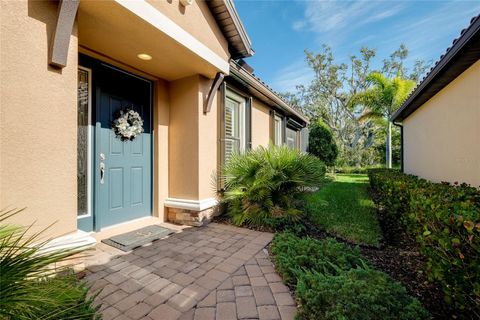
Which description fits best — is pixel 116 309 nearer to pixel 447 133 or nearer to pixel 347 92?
pixel 447 133

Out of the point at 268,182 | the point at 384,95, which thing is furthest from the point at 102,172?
the point at 384,95

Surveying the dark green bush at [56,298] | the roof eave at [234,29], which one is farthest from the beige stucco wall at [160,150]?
the dark green bush at [56,298]

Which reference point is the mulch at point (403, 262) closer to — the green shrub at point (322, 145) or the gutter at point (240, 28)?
the gutter at point (240, 28)

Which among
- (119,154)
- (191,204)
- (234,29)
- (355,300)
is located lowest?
(355,300)

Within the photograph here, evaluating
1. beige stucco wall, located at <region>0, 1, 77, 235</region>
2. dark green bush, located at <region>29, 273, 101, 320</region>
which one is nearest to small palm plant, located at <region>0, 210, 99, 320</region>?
dark green bush, located at <region>29, 273, 101, 320</region>

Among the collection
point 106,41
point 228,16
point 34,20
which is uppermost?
point 228,16

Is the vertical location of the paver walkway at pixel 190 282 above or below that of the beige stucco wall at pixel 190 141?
below

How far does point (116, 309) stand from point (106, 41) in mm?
3428

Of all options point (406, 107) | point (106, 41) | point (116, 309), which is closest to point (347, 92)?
point (406, 107)

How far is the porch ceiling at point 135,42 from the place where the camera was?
9.10ft

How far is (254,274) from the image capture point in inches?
106

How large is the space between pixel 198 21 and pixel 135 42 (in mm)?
1274

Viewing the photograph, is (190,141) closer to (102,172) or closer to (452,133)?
(102,172)

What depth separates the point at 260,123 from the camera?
756 centimetres
